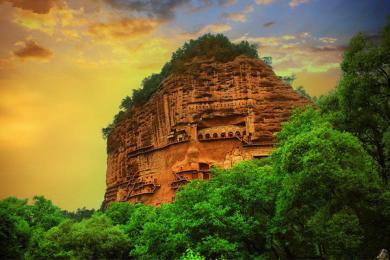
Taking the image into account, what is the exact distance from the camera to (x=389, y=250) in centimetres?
1628

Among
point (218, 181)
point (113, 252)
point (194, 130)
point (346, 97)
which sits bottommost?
point (113, 252)

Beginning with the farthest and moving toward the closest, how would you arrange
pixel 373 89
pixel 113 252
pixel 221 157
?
pixel 221 157 → pixel 113 252 → pixel 373 89

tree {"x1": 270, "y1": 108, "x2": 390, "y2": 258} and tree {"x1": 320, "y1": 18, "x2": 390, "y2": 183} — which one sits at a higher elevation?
tree {"x1": 320, "y1": 18, "x2": 390, "y2": 183}

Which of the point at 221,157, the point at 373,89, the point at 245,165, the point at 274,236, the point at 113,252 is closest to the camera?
the point at 373,89

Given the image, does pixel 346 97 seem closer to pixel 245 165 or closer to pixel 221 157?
pixel 245 165

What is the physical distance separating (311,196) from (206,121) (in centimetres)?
2581

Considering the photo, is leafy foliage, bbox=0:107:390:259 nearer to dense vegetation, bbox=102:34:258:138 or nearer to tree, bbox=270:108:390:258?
tree, bbox=270:108:390:258

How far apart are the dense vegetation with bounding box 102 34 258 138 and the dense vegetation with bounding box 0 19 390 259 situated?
895 inches

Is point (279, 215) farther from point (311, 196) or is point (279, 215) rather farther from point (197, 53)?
point (197, 53)

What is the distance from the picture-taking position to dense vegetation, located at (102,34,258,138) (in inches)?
1756

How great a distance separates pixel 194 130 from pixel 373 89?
25.4 m

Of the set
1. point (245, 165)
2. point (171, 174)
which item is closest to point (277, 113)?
point (171, 174)

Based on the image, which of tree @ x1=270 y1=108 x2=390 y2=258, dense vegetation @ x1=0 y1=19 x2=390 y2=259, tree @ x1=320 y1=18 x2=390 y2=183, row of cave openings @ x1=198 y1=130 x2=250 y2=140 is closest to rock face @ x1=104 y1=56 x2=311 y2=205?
row of cave openings @ x1=198 y1=130 x2=250 y2=140

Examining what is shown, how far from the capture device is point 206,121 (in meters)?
42.0
